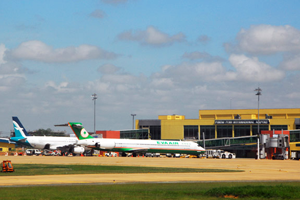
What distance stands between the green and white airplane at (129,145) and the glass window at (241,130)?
1593 inches

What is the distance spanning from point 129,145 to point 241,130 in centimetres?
5514

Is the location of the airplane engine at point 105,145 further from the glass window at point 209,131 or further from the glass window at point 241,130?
the glass window at point 241,130

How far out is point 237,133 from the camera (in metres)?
151

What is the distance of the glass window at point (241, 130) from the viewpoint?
150 meters

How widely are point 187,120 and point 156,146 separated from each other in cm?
4784

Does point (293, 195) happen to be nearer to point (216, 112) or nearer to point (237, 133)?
point (237, 133)

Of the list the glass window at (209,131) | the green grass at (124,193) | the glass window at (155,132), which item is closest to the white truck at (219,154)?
the glass window at (209,131)

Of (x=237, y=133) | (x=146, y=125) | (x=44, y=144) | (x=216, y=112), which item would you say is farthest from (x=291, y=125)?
(x=44, y=144)

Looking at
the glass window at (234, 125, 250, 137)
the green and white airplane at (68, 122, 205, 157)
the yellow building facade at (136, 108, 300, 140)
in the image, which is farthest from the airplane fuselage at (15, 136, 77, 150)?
the glass window at (234, 125, 250, 137)

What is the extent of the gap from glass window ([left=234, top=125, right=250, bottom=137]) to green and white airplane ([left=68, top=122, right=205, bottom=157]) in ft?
133

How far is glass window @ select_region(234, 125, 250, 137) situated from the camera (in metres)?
150

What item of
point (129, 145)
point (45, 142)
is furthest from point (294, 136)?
point (45, 142)

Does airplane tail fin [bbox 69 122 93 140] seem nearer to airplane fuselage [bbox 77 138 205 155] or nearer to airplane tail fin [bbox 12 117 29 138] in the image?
airplane fuselage [bbox 77 138 205 155]

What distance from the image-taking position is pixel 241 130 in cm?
15050
